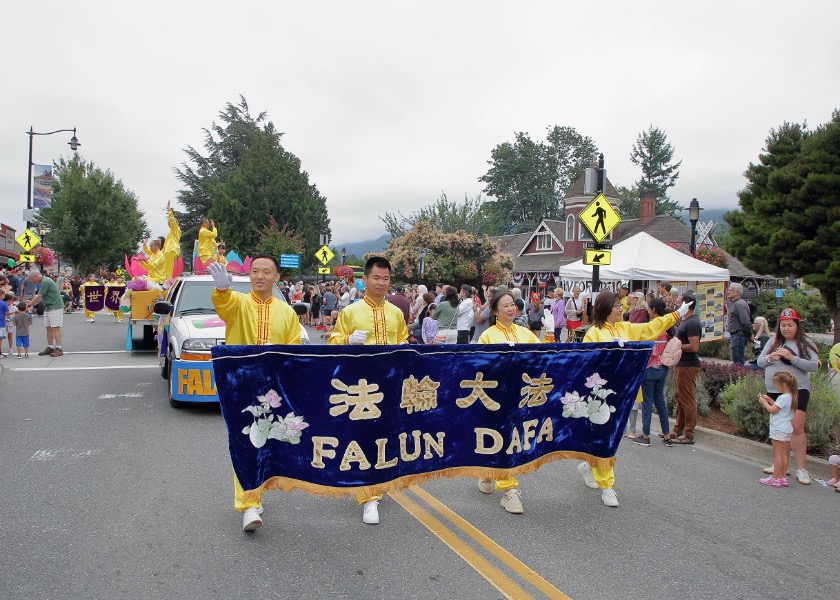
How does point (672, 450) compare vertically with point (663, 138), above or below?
below

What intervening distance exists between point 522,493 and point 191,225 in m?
63.0

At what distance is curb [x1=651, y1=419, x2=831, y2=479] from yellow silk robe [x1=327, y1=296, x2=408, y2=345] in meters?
4.64

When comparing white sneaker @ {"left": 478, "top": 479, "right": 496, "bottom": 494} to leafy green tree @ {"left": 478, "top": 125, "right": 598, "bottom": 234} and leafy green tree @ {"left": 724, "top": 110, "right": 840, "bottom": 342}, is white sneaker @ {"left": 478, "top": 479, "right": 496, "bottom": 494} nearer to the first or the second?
leafy green tree @ {"left": 724, "top": 110, "right": 840, "bottom": 342}

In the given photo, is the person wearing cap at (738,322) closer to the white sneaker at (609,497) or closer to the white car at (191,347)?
the white sneaker at (609,497)

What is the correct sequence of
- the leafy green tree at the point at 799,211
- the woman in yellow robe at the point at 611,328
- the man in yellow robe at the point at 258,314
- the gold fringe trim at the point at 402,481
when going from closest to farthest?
the gold fringe trim at the point at 402,481
the man in yellow robe at the point at 258,314
the woman in yellow robe at the point at 611,328
the leafy green tree at the point at 799,211

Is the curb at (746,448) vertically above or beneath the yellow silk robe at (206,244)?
beneath

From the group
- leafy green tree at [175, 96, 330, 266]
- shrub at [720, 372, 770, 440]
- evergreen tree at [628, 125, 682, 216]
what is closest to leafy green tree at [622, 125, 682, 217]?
evergreen tree at [628, 125, 682, 216]

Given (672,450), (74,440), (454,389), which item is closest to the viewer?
(454,389)

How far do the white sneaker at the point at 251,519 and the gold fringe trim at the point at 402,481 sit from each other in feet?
0.24

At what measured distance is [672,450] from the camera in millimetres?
7461

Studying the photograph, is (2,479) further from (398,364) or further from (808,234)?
(808,234)

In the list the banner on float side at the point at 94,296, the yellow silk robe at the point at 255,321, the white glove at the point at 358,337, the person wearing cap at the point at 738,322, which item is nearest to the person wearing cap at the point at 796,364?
the white glove at the point at 358,337

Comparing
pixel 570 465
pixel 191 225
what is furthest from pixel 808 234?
pixel 191 225

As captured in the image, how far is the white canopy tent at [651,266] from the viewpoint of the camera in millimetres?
16344
